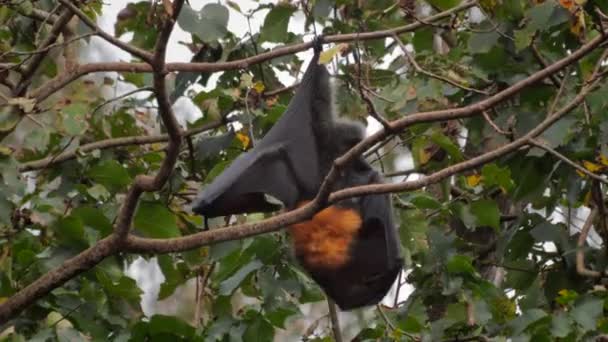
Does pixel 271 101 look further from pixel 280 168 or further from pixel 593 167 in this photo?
pixel 593 167

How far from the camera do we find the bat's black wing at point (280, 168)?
4703 millimetres

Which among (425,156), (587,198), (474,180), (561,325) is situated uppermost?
(425,156)

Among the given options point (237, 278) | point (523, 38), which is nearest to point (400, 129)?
point (523, 38)

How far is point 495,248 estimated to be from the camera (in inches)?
246

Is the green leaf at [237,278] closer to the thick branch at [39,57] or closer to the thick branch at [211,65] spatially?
the thick branch at [211,65]

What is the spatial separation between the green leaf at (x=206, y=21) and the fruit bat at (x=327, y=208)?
0.44m

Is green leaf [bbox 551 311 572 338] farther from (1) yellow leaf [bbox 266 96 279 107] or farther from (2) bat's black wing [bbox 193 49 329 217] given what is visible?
(1) yellow leaf [bbox 266 96 279 107]

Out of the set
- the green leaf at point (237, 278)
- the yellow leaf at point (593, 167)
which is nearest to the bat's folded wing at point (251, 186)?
the green leaf at point (237, 278)

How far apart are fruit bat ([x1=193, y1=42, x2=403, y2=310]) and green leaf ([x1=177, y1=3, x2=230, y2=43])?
0.44 meters

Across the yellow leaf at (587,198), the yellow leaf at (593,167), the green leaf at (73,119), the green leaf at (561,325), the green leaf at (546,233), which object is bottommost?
the green leaf at (561,325)

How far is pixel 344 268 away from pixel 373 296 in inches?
9.9

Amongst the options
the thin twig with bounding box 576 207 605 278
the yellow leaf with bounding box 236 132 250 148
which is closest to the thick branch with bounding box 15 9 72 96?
the yellow leaf with bounding box 236 132 250 148

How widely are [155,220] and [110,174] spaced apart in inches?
19.5

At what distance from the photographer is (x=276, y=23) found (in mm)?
5980
